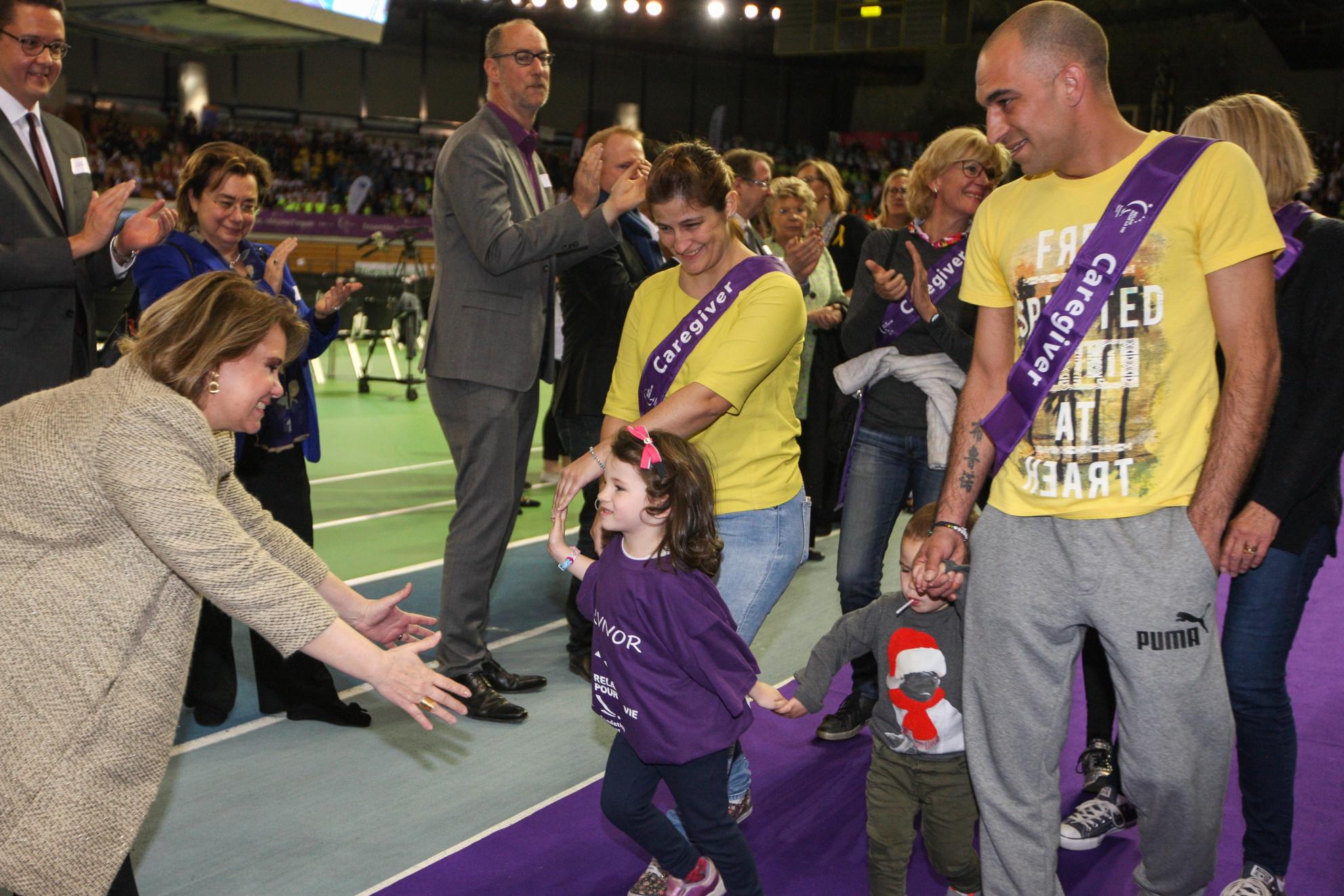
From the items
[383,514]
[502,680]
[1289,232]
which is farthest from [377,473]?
[1289,232]

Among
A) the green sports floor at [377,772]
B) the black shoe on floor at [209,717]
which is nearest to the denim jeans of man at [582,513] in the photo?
the green sports floor at [377,772]

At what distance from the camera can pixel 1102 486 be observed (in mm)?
2299

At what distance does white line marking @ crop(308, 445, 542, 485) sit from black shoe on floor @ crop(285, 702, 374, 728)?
14.2 ft

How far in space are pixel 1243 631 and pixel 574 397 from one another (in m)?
2.85

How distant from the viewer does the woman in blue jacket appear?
394cm

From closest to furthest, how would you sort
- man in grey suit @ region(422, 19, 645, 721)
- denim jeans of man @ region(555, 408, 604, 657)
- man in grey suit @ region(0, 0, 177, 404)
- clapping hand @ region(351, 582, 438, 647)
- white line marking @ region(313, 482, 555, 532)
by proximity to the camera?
clapping hand @ region(351, 582, 438, 647) < man in grey suit @ region(0, 0, 177, 404) < man in grey suit @ region(422, 19, 645, 721) < denim jeans of man @ region(555, 408, 604, 657) < white line marking @ region(313, 482, 555, 532)

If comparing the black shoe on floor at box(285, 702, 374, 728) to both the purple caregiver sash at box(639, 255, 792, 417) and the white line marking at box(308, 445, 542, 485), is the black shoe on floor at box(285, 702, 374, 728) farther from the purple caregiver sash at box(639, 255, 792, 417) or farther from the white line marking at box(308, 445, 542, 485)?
the white line marking at box(308, 445, 542, 485)

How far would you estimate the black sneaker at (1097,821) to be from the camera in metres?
3.38

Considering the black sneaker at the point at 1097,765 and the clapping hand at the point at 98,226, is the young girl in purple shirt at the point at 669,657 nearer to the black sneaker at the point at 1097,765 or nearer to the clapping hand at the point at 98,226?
the black sneaker at the point at 1097,765

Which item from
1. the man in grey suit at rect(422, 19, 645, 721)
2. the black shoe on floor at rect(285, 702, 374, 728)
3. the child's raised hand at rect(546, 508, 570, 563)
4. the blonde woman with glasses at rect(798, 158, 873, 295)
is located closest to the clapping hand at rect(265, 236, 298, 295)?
the man in grey suit at rect(422, 19, 645, 721)

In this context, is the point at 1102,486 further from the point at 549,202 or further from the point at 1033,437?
the point at 549,202

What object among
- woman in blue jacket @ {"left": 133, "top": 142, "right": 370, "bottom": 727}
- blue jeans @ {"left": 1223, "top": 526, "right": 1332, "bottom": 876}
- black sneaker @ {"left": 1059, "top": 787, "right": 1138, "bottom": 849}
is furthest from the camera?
woman in blue jacket @ {"left": 133, "top": 142, "right": 370, "bottom": 727}

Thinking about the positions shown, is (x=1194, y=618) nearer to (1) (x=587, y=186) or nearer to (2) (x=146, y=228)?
(1) (x=587, y=186)

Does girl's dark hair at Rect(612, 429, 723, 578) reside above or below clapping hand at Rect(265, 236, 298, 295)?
below
